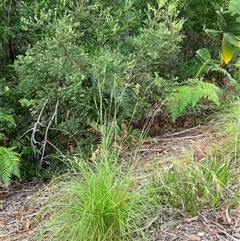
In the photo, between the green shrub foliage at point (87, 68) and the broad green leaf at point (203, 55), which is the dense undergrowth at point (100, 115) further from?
the broad green leaf at point (203, 55)

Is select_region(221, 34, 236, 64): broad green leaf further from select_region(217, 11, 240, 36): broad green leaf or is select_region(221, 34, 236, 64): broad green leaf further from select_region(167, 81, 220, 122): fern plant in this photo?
select_region(167, 81, 220, 122): fern plant

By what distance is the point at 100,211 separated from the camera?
2654 millimetres

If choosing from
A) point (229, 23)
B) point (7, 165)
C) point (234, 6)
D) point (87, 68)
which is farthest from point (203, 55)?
point (7, 165)

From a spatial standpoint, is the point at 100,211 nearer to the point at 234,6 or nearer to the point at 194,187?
the point at 194,187

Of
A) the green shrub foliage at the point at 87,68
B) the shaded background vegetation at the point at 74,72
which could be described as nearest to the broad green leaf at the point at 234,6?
the shaded background vegetation at the point at 74,72

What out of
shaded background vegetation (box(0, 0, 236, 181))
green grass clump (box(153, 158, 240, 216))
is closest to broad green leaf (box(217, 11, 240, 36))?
shaded background vegetation (box(0, 0, 236, 181))

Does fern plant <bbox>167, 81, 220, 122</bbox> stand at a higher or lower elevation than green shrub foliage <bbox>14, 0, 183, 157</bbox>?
lower

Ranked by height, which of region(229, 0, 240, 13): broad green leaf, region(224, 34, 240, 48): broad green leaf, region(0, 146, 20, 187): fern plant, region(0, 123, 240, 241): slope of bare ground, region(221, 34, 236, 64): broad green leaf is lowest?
region(0, 123, 240, 241): slope of bare ground

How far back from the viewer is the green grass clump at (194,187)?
286 centimetres

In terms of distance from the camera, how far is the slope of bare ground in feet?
9.00

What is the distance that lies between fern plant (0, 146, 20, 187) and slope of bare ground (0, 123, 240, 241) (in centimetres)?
26

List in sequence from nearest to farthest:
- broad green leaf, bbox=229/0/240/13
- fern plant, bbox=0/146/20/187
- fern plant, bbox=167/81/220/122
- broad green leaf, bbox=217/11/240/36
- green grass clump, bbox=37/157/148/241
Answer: green grass clump, bbox=37/157/148/241, fern plant, bbox=0/146/20/187, fern plant, bbox=167/81/220/122, broad green leaf, bbox=217/11/240/36, broad green leaf, bbox=229/0/240/13

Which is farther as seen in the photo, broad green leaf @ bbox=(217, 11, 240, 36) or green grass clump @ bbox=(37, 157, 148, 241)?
broad green leaf @ bbox=(217, 11, 240, 36)

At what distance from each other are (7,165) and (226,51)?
3.04 metres
